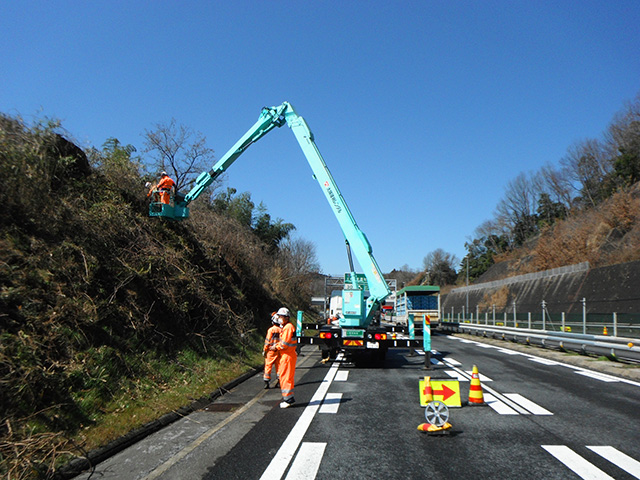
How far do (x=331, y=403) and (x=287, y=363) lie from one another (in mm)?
1095

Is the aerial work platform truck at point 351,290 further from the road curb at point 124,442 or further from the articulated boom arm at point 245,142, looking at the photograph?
the road curb at point 124,442

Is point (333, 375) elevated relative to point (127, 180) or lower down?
lower down

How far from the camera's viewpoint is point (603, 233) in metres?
44.6

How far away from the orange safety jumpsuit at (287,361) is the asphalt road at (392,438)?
358 millimetres

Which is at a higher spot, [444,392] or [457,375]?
[444,392]

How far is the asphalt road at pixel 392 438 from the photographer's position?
514 centimetres

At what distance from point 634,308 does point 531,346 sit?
28.7 feet

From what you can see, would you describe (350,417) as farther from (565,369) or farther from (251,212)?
(251,212)

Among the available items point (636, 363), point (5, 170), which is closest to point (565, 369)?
point (636, 363)

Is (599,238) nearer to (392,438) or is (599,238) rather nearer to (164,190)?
(164,190)

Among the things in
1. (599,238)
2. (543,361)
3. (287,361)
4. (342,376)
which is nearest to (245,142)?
(342,376)

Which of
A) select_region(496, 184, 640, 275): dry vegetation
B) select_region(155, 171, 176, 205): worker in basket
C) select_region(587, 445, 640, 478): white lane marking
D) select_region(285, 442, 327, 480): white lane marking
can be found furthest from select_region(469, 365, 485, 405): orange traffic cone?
select_region(496, 184, 640, 275): dry vegetation

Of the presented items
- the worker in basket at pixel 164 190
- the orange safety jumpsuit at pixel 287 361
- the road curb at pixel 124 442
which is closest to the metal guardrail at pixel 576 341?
the orange safety jumpsuit at pixel 287 361

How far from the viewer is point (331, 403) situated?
8.83 meters
